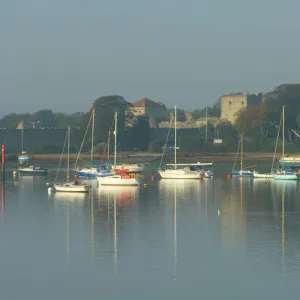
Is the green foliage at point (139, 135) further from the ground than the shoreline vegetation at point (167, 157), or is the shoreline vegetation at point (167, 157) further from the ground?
the green foliage at point (139, 135)

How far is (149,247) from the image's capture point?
104 ft

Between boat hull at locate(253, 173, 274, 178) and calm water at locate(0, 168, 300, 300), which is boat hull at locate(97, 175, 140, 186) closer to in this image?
calm water at locate(0, 168, 300, 300)

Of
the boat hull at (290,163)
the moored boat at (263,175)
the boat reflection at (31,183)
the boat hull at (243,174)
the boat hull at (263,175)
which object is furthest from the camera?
the boat hull at (290,163)

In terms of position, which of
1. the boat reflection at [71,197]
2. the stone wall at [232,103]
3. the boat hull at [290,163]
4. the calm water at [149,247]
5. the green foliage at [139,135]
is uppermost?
the stone wall at [232,103]

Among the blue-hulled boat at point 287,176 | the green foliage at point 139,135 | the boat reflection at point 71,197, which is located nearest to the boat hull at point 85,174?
the blue-hulled boat at point 287,176

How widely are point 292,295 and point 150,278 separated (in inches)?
174

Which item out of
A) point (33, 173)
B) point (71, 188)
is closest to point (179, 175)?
point (33, 173)

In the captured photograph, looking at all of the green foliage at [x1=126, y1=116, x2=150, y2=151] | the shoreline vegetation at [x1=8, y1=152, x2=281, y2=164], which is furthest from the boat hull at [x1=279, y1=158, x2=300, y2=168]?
the green foliage at [x1=126, y1=116, x2=150, y2=151]

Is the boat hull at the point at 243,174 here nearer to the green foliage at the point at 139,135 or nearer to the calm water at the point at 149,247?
the calm water at the point at 149,247

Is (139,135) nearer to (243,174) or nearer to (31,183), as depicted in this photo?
(243,174)

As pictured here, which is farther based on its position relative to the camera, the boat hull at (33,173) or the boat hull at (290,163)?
the boat hull at (290,163)

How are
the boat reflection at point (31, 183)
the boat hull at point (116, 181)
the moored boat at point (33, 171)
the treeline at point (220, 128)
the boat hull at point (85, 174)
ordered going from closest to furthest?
the boat hull at point (116, 181)
the boat reflection at point (31, 183)
the boat hull at point (85, 174)
the moored boat at point (33, 171)
the treeline at point (220, 128)

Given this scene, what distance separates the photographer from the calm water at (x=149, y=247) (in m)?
25.3

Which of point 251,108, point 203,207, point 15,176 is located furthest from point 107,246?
point 251,108
